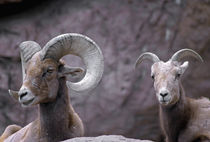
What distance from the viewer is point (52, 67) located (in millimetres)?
8195

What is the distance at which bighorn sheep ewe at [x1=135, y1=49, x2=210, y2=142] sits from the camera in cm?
848

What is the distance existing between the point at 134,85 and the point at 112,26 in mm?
1633

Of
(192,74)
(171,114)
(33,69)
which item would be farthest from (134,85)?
(33,69)

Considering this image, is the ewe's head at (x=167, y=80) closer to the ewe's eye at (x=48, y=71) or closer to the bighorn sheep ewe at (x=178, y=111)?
the bighorn sheep ewe at (x=178, y=111)

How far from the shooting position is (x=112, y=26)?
45.0 feet

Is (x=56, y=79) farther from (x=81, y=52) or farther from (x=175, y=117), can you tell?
(x=175, y=117)

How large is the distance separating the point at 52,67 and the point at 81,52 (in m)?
0.60

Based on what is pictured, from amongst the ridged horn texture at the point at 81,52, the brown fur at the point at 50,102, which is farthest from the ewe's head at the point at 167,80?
the brown fur at the point at 50,102

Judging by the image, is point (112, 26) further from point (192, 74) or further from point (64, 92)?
point (64, 92)

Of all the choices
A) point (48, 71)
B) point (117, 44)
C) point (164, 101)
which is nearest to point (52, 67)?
point (48, 71)

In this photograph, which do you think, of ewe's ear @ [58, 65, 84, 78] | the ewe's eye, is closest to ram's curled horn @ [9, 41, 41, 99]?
the ewe's eye

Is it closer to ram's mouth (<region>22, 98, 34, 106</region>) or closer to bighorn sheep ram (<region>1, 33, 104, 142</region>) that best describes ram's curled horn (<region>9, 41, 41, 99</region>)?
bighorn sheep ram (<region>1, 33, 104, 142</region>)

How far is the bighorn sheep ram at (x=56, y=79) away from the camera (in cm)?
810

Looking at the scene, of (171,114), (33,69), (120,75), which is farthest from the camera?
(120,75)
